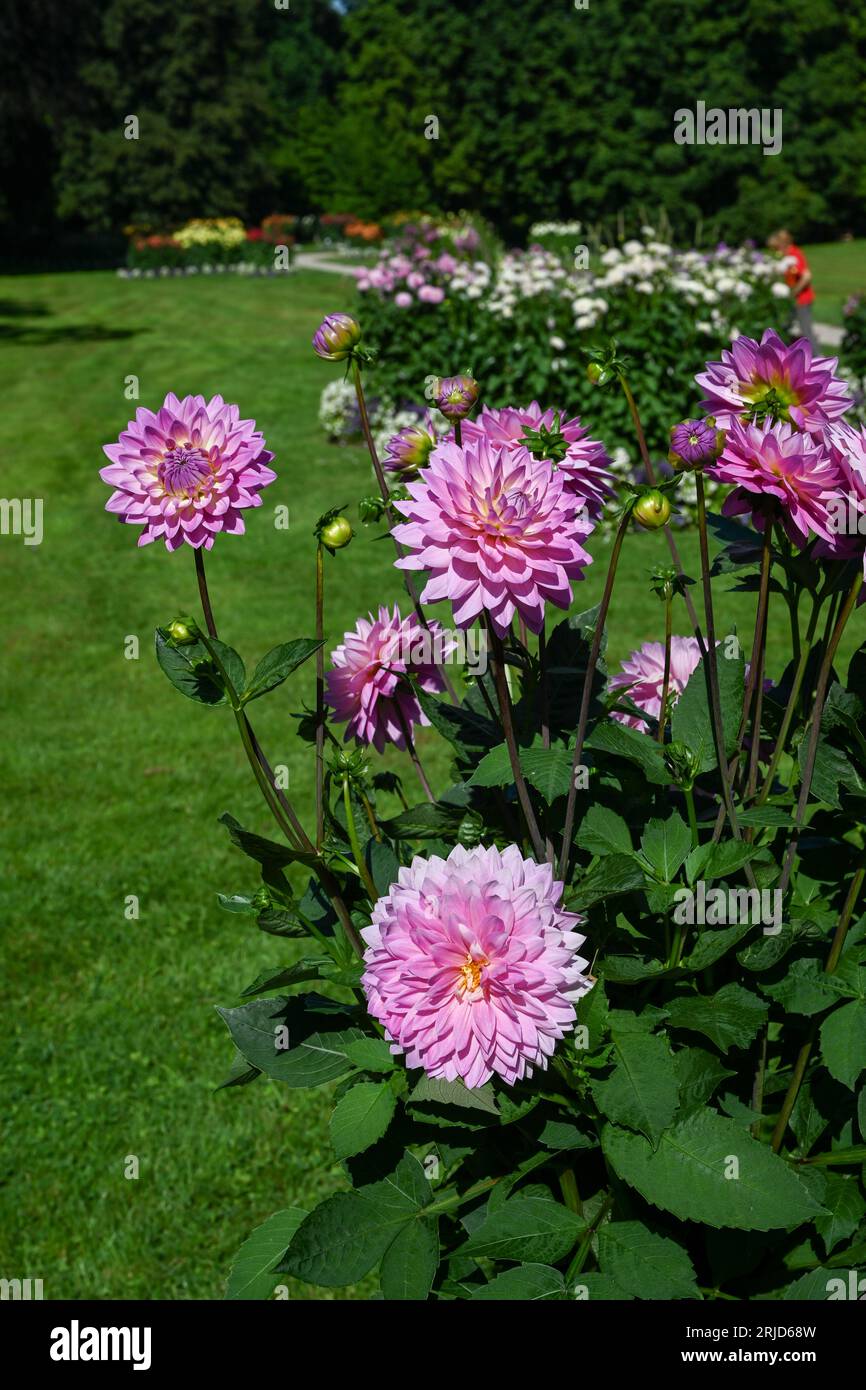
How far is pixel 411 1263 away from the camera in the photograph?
1.41 m

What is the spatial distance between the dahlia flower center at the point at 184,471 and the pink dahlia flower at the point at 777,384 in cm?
59

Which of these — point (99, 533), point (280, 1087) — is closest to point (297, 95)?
point (99, 533)

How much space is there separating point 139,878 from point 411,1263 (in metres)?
3.37

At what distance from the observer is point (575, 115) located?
129 ft

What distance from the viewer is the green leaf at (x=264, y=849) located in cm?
140

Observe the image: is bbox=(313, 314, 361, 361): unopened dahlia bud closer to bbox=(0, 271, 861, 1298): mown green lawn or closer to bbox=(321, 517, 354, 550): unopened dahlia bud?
bbox=(321, 517, 354, 550): unopened dahlia bud

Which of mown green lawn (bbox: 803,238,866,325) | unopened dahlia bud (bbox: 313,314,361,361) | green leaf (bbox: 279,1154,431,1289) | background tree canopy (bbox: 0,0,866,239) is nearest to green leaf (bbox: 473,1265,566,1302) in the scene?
green leaf (bbox: 279,1154,431,1289)

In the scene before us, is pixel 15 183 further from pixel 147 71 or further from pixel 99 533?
pixel 99 533

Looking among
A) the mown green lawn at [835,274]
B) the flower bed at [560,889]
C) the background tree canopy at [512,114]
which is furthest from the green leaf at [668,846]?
the background tree canopy at [512,114]

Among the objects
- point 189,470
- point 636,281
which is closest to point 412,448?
point 189,470

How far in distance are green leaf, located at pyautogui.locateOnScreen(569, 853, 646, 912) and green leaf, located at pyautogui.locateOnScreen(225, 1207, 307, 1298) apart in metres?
0.57

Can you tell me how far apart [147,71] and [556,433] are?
4589cm

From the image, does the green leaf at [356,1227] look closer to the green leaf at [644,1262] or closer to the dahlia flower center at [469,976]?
the green leaf at [644,1262]

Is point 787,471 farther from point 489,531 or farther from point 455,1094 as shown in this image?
point 455,1094
